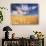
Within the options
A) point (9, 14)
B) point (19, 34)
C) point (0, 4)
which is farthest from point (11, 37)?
point (0, 4)

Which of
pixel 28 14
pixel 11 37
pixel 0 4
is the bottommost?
pixel 11 37

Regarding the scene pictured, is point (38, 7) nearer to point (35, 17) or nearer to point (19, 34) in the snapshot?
point (35, 17)

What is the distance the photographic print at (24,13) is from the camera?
15.5 feet

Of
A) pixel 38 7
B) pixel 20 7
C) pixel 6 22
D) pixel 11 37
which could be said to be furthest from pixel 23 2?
pixel 11 37

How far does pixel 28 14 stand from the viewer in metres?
4.71

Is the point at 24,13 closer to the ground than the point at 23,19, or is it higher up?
higher up

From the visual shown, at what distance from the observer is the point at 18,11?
15.5 ft

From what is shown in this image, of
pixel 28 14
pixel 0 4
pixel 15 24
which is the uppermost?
pixel 0 4

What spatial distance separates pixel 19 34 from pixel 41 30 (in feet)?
2.20

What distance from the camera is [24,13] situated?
15.5 ft

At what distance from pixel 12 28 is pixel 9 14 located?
16.8 inches

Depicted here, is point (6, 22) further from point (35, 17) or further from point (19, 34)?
point (35, 17)

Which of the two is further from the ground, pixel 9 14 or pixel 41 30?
pixel 9 14

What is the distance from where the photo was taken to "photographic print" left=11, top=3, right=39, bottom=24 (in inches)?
185
